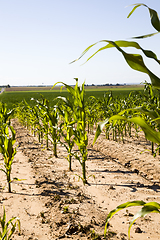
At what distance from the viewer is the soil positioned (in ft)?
7.72

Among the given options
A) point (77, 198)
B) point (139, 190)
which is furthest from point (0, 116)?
point (139, 190)

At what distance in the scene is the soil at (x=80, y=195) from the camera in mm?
2352

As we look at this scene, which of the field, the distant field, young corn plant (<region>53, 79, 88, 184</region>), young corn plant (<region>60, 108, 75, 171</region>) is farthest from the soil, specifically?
the distant field

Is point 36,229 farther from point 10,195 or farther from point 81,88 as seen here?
point 81,88

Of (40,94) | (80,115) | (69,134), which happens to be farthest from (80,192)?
(40,94)

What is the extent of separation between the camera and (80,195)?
10.2 feet

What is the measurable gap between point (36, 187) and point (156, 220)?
185 centimetres

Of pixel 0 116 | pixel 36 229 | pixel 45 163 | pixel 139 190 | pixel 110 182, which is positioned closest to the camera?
pixel 36 229

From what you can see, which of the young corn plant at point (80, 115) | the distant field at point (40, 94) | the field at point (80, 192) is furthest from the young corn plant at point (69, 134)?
the distant field at point (40, 94)

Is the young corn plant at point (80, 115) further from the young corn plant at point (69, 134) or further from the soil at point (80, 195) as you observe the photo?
the soil at point (80, 195)

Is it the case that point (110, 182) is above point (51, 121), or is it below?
below

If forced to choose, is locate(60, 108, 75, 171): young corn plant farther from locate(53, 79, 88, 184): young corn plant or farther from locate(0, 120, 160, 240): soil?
locate(0, 120, 160, 240): soil

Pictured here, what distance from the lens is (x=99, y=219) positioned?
8.27 feet

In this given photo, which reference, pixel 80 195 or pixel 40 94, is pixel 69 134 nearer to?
pixel 80 195
